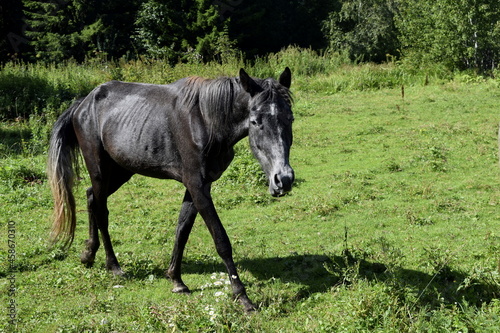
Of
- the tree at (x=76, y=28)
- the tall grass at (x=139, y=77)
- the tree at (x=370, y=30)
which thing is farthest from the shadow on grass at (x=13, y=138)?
the tree at (x=370, y=30)

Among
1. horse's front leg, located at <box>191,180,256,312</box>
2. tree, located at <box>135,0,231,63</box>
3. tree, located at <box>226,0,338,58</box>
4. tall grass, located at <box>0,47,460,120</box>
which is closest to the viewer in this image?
horse's front leg, located at <box>191,180,256,312</box>

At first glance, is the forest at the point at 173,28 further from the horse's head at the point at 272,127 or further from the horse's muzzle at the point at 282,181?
the horse's muzzle at the point at 282,181

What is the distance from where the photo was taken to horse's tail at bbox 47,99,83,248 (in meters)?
5.59

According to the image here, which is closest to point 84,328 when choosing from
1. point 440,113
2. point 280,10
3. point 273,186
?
point 273,186

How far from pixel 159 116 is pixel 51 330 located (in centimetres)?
213

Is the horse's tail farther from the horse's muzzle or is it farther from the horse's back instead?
the horse's muzzle

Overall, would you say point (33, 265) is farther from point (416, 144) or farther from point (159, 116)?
point (416, 144)

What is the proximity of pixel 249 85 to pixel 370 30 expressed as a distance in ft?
103

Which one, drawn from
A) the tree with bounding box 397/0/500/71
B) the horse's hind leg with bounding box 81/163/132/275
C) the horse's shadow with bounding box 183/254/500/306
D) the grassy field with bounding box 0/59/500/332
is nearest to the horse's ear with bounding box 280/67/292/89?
the horse's shadow with bounding box 183/254/500/306

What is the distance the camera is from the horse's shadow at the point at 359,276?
14.6 feet

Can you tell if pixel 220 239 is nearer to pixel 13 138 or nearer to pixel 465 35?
pixel 13 138

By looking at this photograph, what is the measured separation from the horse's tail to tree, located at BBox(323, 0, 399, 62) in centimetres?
2890

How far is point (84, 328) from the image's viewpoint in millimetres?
4184

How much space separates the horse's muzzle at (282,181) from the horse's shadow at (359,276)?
3.17ft
